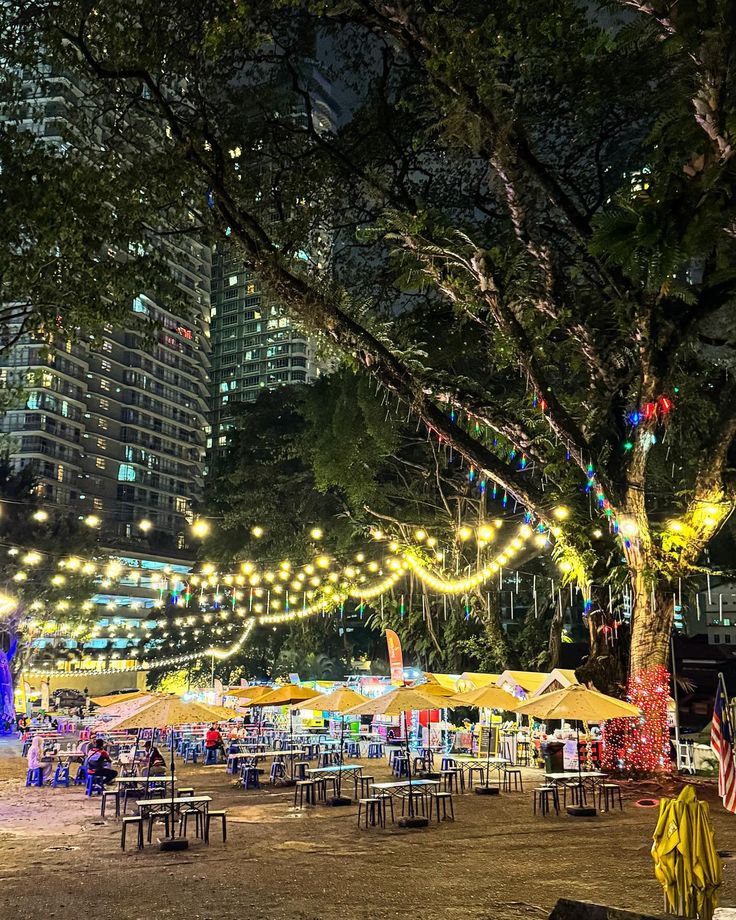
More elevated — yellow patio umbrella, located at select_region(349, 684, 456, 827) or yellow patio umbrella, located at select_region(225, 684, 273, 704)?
yellow patio umbrella, located at select_region(349, 684, 456, 827)

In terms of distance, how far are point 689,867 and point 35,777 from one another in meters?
17.0

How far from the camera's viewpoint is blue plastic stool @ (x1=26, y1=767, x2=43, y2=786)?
18469mm

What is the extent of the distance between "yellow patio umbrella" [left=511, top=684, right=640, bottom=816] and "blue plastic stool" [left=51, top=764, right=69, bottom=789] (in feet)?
37.0

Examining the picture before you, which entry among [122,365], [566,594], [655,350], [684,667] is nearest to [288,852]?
[655,350]

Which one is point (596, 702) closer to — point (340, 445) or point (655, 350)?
point (655, 350)

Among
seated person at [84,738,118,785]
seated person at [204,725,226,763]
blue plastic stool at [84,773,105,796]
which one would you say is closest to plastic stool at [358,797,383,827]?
seated person at [84,738,118,785]

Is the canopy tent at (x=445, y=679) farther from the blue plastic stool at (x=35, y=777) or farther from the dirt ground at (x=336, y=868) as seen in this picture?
the blue plastic stool at (x=35, y=777)

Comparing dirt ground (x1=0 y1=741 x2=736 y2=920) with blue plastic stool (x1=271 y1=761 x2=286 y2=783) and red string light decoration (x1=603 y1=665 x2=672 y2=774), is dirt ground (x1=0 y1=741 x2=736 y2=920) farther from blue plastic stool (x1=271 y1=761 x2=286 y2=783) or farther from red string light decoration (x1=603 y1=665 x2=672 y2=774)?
blue plastic stool (x1=271 y1=761 x2=286 y2=783)

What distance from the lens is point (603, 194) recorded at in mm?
17938

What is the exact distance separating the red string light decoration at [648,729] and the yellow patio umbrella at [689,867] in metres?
11.2

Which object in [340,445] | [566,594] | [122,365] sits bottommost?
[566,594]

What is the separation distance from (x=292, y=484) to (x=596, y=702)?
24.5m

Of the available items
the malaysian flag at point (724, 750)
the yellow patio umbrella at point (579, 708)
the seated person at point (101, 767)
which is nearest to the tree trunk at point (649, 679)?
the yellow patio umbrella at point (579, 708)

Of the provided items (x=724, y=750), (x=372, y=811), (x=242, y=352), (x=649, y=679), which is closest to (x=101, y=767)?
(x=372, y=811)
